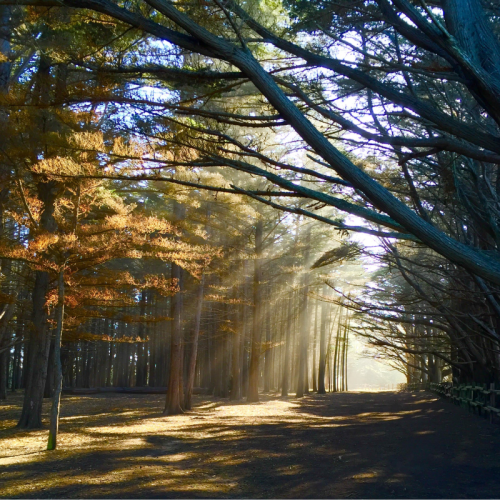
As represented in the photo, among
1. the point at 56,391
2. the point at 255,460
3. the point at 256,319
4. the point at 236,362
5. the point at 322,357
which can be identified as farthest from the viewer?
the point at 322,357

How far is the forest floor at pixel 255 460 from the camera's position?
728 cm

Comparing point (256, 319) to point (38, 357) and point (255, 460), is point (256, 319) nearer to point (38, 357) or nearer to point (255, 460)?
point (38, 357)

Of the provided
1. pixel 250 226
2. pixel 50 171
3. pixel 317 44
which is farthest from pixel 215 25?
pixel 250 226

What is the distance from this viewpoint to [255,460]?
9750 millimetres

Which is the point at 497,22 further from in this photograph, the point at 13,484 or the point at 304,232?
the point at 304,232

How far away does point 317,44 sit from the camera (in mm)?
7148

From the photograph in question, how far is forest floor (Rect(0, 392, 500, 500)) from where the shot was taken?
7.28 m

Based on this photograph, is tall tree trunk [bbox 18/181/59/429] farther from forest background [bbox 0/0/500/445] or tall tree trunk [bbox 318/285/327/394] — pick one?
tall tree trunk [bbox 318/285/327/394]

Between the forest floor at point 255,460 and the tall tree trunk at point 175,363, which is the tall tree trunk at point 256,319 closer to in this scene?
the tall tree trunk at point 175,363

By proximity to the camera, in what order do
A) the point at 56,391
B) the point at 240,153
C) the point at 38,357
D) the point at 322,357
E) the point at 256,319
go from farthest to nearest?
the point at 322,357
the point at 256,319
the point at 38,357
the point at 56,391
the point at 240,153

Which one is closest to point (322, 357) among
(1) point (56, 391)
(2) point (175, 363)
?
(2) point (175, 363)

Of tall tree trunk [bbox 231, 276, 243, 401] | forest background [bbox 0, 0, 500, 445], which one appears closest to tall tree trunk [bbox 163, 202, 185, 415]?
forest background [bbox 0, 0, 500, 445]

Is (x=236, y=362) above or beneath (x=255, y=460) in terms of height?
above

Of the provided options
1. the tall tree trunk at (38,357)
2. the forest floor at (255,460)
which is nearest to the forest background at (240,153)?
the tall tree trunk at (38,357)
